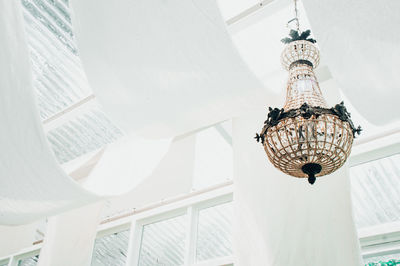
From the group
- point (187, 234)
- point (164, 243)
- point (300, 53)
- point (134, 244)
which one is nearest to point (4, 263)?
point (134, 244)

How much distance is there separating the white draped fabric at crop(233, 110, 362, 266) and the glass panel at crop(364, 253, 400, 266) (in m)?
0.79

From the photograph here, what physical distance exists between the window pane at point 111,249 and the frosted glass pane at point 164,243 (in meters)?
0.31

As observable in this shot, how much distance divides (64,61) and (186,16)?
1.79 m

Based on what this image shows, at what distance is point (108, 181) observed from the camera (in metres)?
3.18

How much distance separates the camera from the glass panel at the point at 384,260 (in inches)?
107

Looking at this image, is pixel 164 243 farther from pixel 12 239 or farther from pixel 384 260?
pixel 384 260

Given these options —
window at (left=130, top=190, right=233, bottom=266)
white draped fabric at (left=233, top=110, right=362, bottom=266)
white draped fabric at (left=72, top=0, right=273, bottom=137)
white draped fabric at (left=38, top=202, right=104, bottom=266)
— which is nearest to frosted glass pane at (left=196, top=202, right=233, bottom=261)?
window at (left=130, top=190, right=233, bottom=266)

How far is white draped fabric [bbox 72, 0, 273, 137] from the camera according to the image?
1962mm

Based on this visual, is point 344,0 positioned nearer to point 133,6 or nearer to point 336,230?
point 133,6

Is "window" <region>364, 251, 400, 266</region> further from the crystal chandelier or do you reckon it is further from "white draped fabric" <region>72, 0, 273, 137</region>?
the crystal chandelier

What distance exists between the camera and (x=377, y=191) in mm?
3045

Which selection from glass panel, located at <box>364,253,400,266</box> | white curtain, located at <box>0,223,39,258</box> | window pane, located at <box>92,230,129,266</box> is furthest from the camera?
white curtain, located at <box>0,223,39,258</box>

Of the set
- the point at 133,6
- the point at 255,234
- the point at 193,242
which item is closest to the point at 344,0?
the point at 133,6

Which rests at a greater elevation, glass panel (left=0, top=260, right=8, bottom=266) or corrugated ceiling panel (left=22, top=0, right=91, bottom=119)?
corrugated ceiling panel (left=22, top=0, right=91, bottom=119)
